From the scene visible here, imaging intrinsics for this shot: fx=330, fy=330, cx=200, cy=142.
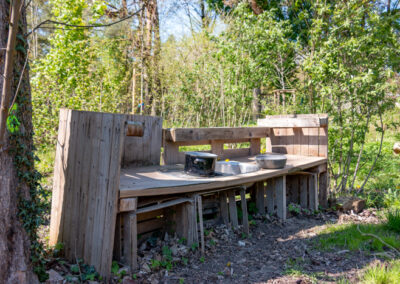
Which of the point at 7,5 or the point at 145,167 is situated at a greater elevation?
the point at 7,5

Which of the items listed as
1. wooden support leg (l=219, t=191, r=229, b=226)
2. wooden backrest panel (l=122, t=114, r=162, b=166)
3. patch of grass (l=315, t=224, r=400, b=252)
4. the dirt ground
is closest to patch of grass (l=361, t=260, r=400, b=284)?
the dirt ground

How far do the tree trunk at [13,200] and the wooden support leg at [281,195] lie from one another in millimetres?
3278

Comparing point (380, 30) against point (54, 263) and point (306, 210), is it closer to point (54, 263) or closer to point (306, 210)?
point (306, 210)

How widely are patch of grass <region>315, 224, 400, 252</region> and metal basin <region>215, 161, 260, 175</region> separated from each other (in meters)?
1.18

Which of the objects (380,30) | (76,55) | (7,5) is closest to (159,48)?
(76,55)

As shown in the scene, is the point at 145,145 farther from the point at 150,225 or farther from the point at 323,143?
the point at 323,143

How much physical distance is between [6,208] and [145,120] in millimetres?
1887

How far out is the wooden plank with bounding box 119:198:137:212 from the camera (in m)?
2.70

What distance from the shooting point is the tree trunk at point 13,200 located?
2.27 m

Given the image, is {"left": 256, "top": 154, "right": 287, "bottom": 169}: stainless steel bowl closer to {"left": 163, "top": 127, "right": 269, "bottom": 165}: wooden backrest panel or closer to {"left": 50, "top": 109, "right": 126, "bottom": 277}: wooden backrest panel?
{"left": 163, "top": 127, "right": 269, "bottom": 165}: wooden backrest panel

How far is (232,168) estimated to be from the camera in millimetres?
4035

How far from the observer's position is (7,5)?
7.57 feet

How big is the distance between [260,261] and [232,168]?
44.6 inches

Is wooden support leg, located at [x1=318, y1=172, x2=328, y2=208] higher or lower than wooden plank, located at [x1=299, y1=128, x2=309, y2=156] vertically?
lower
